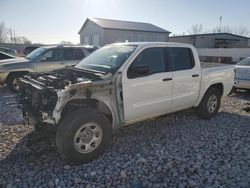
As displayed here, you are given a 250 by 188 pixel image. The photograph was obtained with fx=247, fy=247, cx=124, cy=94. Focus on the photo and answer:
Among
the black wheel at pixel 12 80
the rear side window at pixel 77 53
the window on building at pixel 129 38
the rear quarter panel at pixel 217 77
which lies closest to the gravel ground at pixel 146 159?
the rear quarter panel at pixel 217 77

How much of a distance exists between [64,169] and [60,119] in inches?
29.6

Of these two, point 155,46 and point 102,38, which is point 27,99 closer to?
point 155,46

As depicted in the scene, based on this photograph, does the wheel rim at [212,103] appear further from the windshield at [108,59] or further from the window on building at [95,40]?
the window on building at [95,40]

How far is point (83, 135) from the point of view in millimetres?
3836

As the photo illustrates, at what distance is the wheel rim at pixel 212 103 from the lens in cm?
605

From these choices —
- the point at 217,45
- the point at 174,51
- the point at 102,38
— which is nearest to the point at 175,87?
the point at 174,51

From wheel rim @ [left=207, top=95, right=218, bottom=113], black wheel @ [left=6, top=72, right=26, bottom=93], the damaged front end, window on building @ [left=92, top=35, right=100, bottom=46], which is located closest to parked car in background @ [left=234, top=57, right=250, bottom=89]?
wheel rim @ [left=207, top=95, right=218, bottom=113]

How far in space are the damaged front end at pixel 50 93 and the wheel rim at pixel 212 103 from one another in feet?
10.3

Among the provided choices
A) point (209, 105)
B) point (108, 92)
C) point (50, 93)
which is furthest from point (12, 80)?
point (209, 105)

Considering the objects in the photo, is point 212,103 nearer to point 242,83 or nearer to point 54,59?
point 242,83

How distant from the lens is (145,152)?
14.0 feet

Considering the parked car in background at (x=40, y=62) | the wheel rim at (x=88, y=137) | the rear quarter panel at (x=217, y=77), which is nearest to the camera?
the wheel rim at (x=88, y=137)

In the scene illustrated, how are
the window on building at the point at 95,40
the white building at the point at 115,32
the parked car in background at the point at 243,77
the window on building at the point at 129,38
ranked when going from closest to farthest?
the parked car in background at the point at 243,77, the white building at the point at 115,32, the window on building at the point at 95,40, the window on building at the point at 129,38

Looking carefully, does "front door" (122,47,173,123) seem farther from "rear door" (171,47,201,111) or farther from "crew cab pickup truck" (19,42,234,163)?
"rear door" (171,47,201,111)
